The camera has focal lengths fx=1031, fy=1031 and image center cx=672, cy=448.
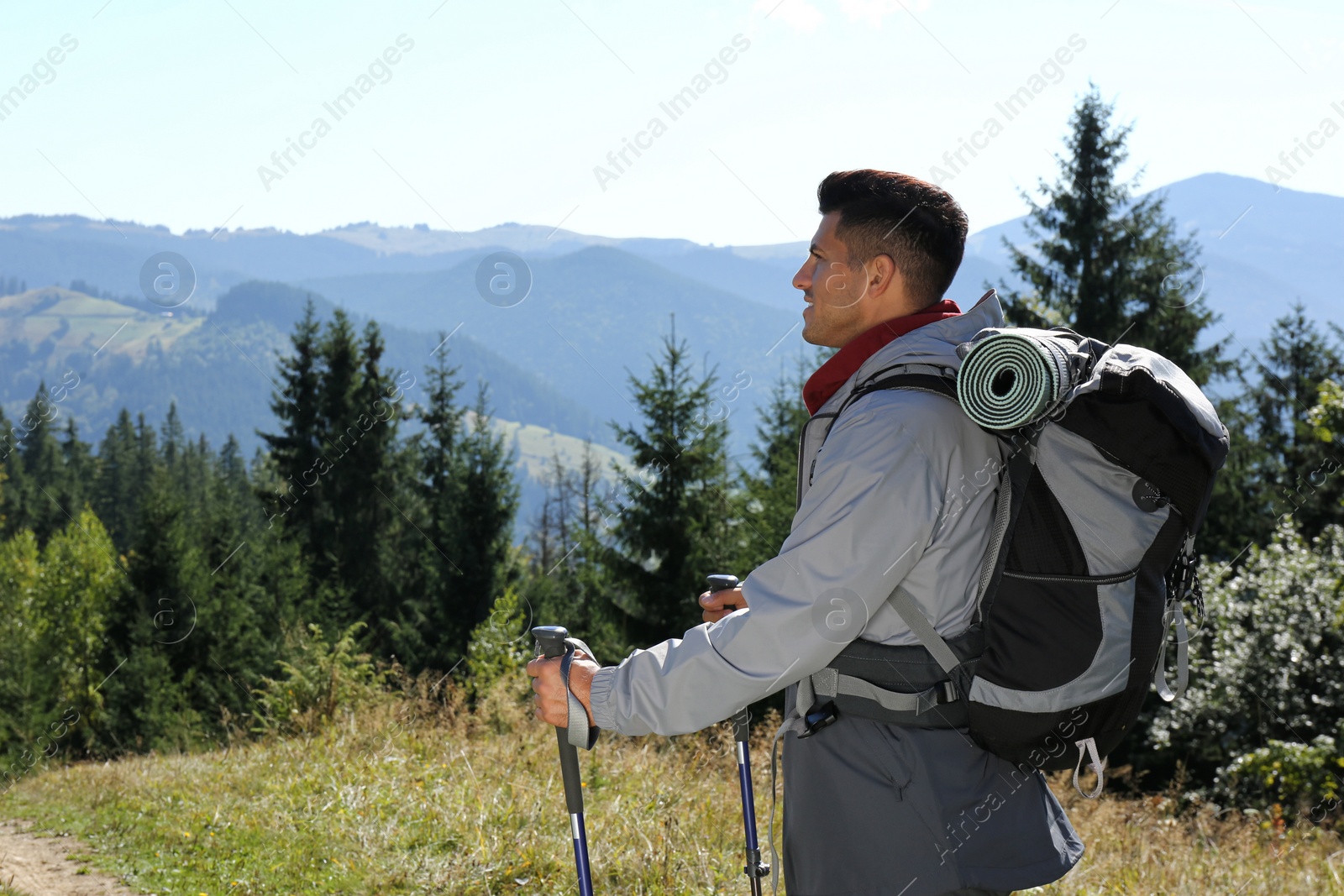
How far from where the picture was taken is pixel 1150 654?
6.73 feet

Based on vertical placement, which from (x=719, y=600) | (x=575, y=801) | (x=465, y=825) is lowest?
(x=465, y=825)

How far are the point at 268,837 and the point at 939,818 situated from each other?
4.71m

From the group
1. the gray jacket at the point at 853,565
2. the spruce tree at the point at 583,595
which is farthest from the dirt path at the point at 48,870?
the spruce tree at the point at 583,595

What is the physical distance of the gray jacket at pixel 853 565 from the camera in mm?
2080

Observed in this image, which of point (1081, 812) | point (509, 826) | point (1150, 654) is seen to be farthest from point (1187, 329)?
point (1150, 654)

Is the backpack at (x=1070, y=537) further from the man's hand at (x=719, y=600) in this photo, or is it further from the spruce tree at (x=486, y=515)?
the spruce tree at (x=486, y=515)

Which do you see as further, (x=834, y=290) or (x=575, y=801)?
→ (x=575, y=801)

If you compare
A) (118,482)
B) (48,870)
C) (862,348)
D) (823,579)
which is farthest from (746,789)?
(118,482)

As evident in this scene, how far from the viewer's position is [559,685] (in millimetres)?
2383

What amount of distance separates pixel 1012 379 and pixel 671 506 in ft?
73.0

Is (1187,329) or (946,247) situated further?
(1187,329)

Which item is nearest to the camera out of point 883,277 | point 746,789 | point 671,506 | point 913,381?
point 913,381

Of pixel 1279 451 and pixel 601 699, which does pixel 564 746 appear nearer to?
pixel 601 699

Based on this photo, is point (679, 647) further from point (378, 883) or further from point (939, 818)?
point (378, 883)
